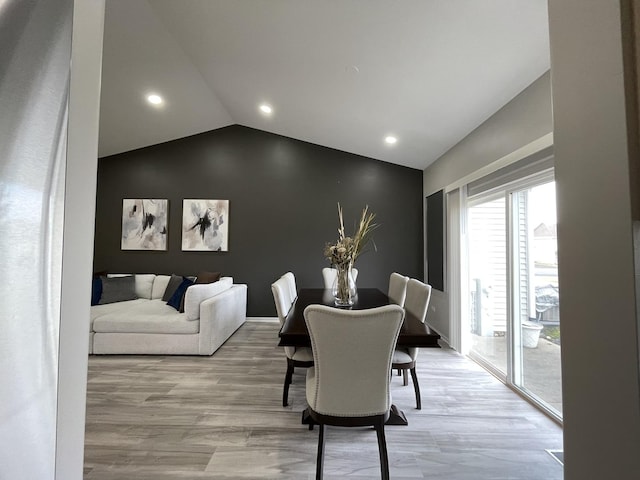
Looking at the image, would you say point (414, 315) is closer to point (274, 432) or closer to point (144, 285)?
point (274, 432)

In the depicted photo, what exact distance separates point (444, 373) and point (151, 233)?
16.0 feet

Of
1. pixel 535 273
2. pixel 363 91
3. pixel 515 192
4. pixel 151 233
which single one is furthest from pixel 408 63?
pixel 151 233

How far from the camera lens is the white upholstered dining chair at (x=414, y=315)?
2.21 metres

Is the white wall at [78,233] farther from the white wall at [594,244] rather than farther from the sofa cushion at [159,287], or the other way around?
the sofa cushion at [159,287]

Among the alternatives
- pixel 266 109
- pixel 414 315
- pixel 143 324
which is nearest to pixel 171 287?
pixel 143 324

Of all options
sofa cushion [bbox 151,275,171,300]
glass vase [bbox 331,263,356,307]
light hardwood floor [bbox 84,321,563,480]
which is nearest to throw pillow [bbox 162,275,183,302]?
sofa cushion [bbox 151,275,171,300]

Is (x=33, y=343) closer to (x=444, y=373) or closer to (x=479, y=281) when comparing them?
(x=444, y=373)

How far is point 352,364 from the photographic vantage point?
1.46m

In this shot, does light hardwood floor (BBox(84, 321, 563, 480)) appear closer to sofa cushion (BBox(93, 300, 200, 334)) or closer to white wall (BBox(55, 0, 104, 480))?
sofa cushion (BBox(93, 300, 200, 334))

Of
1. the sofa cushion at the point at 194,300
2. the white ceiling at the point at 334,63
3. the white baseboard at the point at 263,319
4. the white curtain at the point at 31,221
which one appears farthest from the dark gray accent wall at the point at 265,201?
the white curtain at the point at 31,221

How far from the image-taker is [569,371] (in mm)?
730

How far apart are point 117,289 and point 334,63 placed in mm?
4288

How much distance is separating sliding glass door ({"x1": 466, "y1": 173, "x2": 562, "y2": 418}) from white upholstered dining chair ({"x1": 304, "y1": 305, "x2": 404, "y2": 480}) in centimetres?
162

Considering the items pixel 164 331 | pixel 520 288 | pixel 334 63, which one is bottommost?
pixel 164 331
